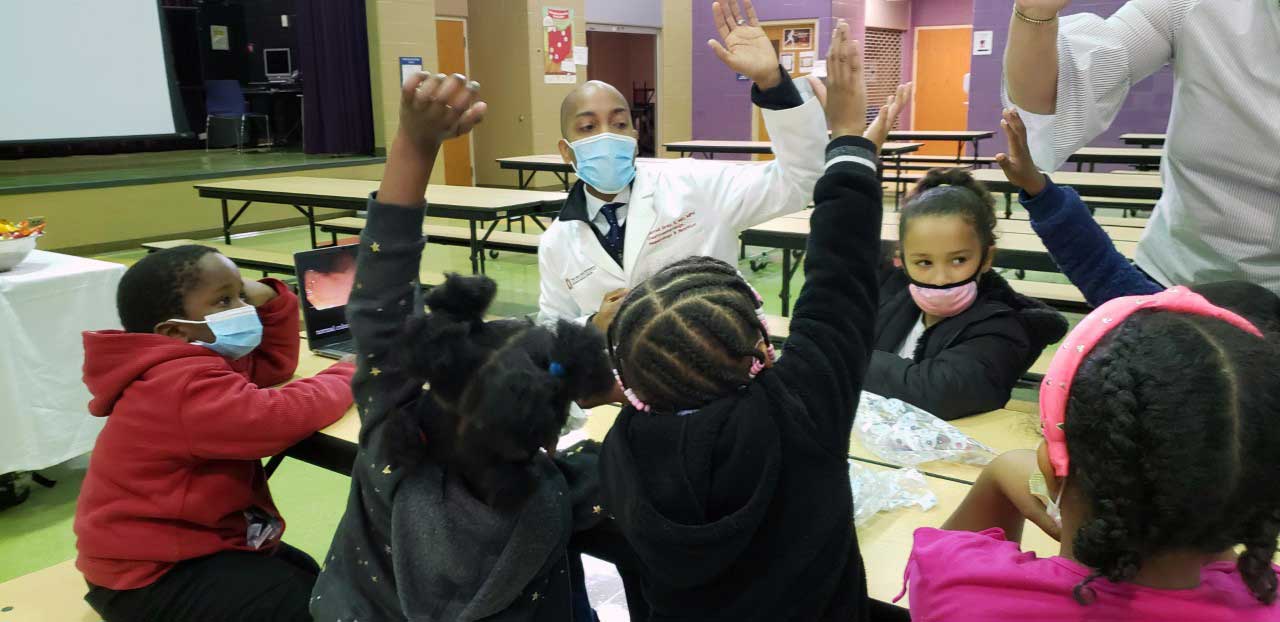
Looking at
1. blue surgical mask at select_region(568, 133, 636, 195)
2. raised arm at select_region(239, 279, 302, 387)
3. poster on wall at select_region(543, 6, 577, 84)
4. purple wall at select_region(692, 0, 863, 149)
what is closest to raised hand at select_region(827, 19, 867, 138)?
blue surgical mask at select_region(568, 133, 636, 195)

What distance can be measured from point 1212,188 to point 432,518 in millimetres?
1234

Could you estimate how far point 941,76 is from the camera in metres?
12.8

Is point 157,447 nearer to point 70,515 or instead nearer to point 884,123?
point 884,123

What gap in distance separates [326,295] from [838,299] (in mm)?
1723

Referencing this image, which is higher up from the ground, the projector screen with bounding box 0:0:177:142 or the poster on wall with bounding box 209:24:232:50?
the poster on wall with bounding box 209:24:232:50

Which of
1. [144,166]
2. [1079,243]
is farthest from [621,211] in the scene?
[144,166]

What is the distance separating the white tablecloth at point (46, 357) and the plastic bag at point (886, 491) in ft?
7.86

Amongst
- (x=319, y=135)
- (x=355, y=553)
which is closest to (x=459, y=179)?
(x=319, y=135)

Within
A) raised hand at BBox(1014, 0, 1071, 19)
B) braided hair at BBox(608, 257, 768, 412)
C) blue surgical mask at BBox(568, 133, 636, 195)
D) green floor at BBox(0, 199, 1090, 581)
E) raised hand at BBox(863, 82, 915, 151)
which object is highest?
raised hand at BBox(1014, 0, 1071, 19)

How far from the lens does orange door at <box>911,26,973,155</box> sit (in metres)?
12.5

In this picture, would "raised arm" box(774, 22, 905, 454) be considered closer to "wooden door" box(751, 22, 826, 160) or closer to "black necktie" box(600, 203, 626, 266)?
"black necktie" box(600, 203, 626, 266)

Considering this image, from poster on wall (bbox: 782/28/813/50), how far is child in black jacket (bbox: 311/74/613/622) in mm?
10917

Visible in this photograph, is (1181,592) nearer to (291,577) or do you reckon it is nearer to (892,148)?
(291,577)

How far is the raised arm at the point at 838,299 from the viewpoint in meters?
0.92
